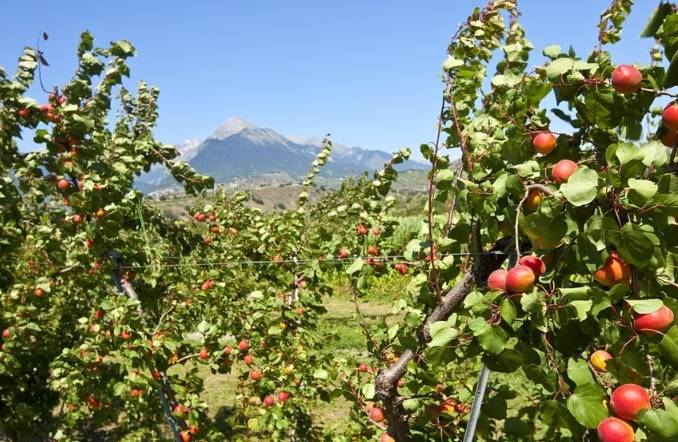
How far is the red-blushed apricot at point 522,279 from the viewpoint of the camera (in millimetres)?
1001

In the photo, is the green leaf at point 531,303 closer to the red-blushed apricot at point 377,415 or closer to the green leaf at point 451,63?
the green leaf at point 451,63

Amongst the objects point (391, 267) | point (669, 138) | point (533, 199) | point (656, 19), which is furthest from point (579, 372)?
point (391, 267)

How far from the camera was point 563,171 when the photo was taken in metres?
1.09

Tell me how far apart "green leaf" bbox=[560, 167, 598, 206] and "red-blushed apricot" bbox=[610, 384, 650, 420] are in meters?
0.37

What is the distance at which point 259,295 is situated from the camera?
2.93 m

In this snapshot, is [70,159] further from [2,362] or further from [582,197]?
[582,197]

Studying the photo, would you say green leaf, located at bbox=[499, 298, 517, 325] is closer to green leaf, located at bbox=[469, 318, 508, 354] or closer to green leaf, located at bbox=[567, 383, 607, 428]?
green leaf, located at bbox=[469, 318, 508, 354]

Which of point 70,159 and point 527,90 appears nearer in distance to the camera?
point 527,90

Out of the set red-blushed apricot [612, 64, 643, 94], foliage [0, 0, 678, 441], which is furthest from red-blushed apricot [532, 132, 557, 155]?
red-blushed apricot [612, 64, 643, 94]

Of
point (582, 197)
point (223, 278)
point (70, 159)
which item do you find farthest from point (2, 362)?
point (582, 197)

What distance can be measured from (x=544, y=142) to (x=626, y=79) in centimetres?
23

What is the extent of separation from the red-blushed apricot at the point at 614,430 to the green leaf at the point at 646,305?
22cm

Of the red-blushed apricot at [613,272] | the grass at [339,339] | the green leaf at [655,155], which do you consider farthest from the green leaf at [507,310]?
the grass at [339,339]

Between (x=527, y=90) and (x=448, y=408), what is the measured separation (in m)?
1.32
